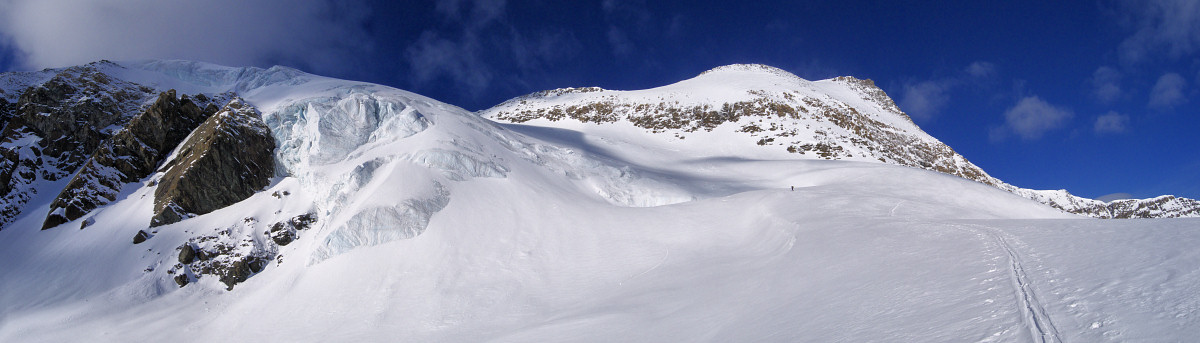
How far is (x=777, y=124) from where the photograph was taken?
189 ft

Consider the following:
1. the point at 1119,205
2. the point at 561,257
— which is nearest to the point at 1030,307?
the point at 561,257

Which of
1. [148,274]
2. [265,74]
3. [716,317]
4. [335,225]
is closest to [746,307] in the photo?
[716,317]

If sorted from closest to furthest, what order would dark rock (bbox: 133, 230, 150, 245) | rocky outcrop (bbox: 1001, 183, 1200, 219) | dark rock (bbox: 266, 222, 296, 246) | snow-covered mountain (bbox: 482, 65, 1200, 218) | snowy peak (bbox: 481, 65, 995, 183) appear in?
dark rock (bbox: 266, 222, 296, 246), dark rock (bbox: 133, 230, 150, 245), snowy peak (bbox: 481, 65, 995, 183), snow-covered mountain (bbox: 482, 65, 1200, 218), rocky outcrop (bbox: 1001, 183, 1200, 219)

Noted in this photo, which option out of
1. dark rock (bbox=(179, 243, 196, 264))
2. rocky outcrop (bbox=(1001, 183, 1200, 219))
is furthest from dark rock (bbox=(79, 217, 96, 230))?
rocky outcrop (bbox=(1001, 183, 1200, 219))

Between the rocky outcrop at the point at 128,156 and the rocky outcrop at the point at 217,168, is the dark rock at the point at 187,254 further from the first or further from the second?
the rocky outcrop at the point at 128,156

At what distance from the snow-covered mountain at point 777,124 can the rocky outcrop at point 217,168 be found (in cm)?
3475

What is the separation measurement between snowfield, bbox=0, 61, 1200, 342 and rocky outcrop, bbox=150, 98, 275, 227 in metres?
0.84

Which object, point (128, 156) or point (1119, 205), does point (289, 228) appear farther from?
point (1119, 205)

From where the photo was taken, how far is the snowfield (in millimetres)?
6996

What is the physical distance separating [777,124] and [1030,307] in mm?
54338

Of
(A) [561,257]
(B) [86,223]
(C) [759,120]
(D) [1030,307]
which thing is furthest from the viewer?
(C) [759,120]

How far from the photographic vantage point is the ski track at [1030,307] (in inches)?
206

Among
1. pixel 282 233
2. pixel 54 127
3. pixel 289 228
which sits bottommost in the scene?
pixel 282 233

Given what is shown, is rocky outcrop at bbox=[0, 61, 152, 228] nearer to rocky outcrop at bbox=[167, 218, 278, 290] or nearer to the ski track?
rocky outcrop at bbox=[167, 218, 278, 290]
